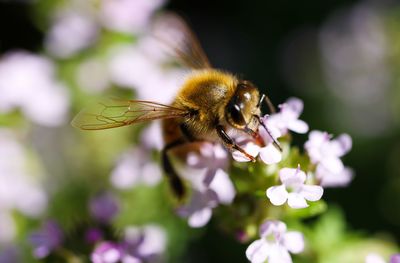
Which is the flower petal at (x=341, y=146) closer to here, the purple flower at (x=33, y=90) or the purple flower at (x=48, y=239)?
the purple flower at (x=48, y=239)

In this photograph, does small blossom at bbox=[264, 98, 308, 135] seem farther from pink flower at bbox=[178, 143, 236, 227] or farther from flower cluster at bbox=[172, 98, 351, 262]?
pink flower at bbox=[178, 143, 236, 227]

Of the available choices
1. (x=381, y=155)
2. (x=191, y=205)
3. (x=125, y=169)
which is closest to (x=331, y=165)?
(x=191, y=205)

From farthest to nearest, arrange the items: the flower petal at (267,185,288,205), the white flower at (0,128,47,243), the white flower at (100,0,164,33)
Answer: the white flower at (100,0,164,33) → the white flower at (0,128,47,243) → the flower petal at (267,185,288,205)

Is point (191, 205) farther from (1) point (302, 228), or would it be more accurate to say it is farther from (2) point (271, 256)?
(1) point (302, 228)

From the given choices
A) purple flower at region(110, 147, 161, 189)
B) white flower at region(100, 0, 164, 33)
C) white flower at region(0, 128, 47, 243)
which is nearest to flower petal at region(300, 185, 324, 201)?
purple flower at region(110, 147, 161, 189)

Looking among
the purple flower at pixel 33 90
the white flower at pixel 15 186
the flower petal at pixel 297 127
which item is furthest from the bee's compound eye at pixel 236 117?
the purple flower at pixel 33 90

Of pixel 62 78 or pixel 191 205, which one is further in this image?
pixel 62 78
